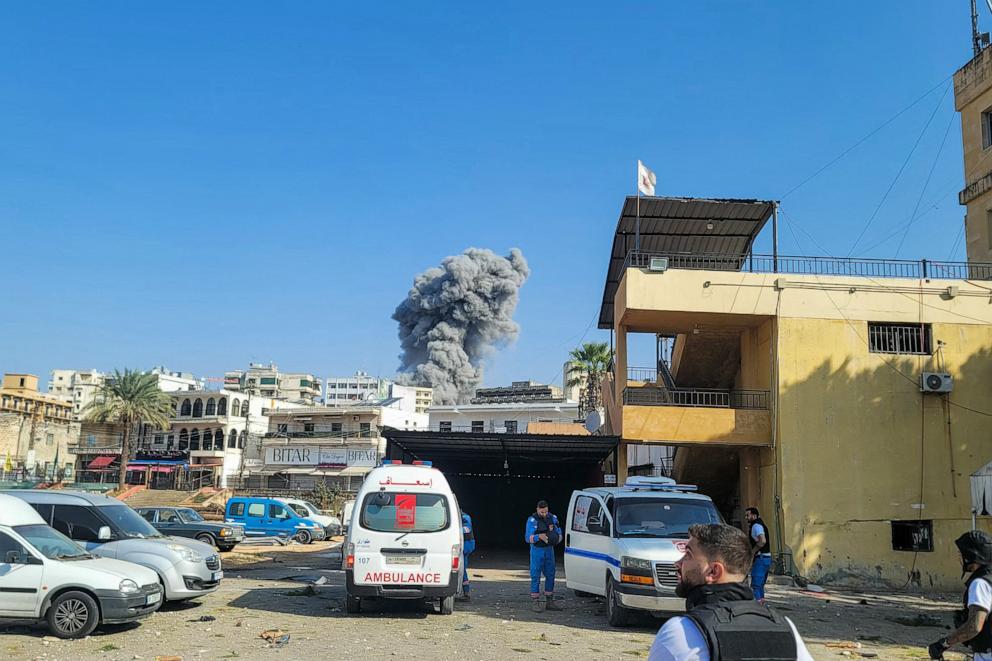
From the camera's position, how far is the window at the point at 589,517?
1250 centimetres

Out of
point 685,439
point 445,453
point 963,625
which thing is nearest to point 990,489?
point 685,439

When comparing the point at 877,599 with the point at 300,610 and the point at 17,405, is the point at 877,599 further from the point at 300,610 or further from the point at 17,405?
the point at 17,405

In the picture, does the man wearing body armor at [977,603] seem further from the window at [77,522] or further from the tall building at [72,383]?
the tall building at [72,383]

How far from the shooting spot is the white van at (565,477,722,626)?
10.9m

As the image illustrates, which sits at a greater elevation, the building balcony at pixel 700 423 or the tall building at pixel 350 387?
the tall building at pixel 350 387

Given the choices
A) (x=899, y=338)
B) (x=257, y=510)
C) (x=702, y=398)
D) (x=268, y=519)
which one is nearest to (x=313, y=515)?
(x=268, y=519)

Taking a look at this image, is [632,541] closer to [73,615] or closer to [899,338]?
[73,615]

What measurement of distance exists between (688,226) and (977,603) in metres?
19.1

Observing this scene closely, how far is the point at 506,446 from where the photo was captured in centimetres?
2467

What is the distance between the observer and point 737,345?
936 inches

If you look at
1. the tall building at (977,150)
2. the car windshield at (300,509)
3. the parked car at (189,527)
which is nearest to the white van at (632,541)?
the parked car at (189,527)

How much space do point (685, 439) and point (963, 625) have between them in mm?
16152

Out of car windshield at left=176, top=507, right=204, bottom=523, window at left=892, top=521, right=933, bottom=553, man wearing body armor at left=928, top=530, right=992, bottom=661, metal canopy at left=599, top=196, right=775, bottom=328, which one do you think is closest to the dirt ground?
window at left=892, top=521, right=933, bottom=553

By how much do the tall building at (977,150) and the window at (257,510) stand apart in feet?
79.5
